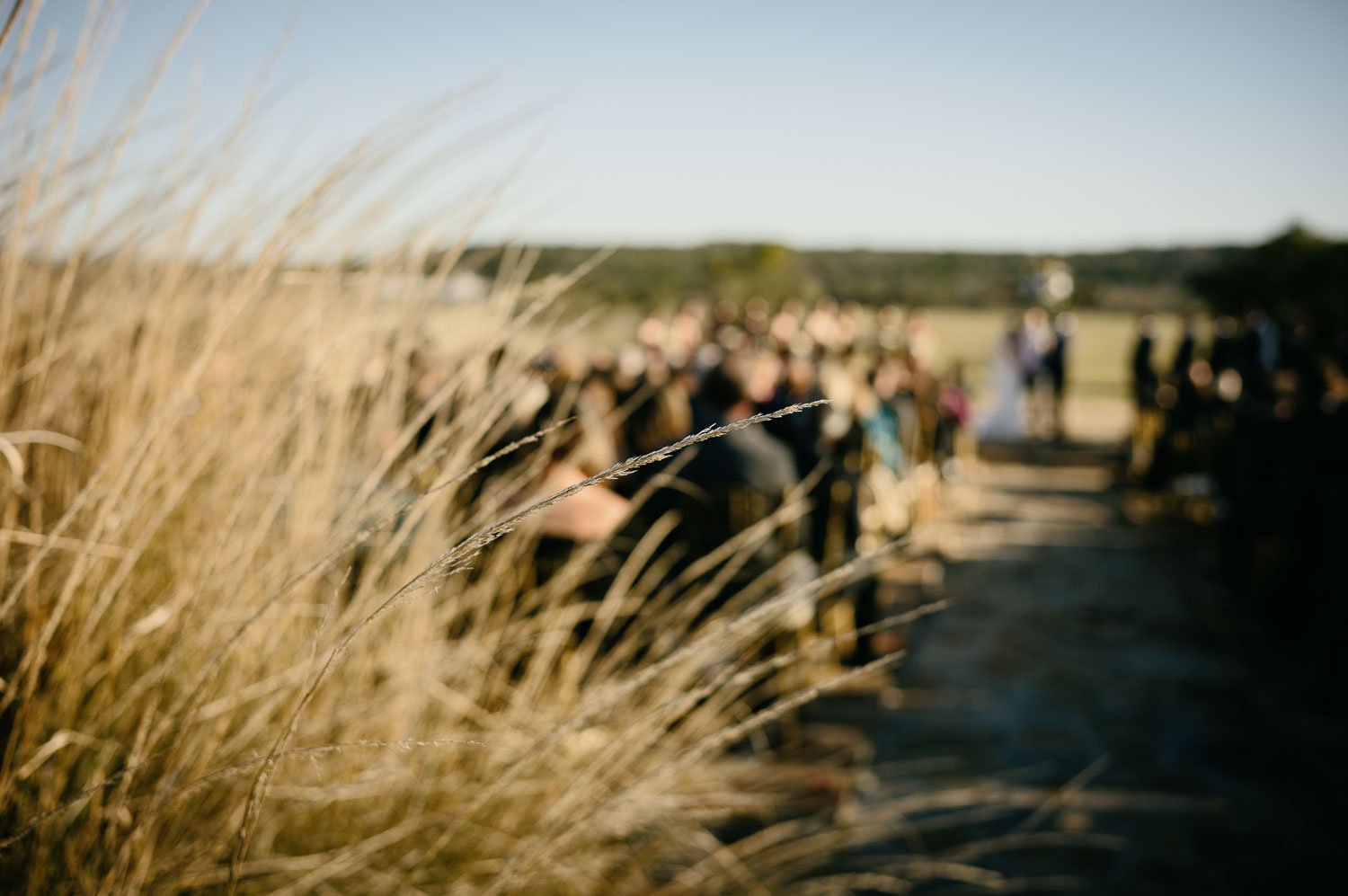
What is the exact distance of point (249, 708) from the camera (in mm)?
1107

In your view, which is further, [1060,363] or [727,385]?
[1060,363]

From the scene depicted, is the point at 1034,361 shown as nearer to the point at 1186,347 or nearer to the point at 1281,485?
the point at 1186,347

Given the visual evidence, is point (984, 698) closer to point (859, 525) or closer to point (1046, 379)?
point (859, 525)

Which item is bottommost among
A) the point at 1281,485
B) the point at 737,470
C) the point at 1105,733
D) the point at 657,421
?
the point at 1105,733

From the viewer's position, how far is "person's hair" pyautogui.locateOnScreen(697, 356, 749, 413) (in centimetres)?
352

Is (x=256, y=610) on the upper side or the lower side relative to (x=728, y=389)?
lower

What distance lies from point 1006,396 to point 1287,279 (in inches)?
690

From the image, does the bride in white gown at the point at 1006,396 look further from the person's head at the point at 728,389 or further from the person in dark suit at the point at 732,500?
the person in dark suit at the point at 732,500

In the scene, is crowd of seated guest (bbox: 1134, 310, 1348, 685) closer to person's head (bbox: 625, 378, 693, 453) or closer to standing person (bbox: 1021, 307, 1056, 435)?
person's head (bbox: 625, 378, 693, 453)

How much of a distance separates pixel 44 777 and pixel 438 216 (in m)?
0.94

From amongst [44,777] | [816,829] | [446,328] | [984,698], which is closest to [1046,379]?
[984,698]

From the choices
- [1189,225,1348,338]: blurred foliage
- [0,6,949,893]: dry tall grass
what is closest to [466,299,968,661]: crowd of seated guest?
[0,6,949,893]: dry tall grass

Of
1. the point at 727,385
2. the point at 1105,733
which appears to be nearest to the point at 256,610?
the point at 727,385

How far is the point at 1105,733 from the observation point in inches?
143
